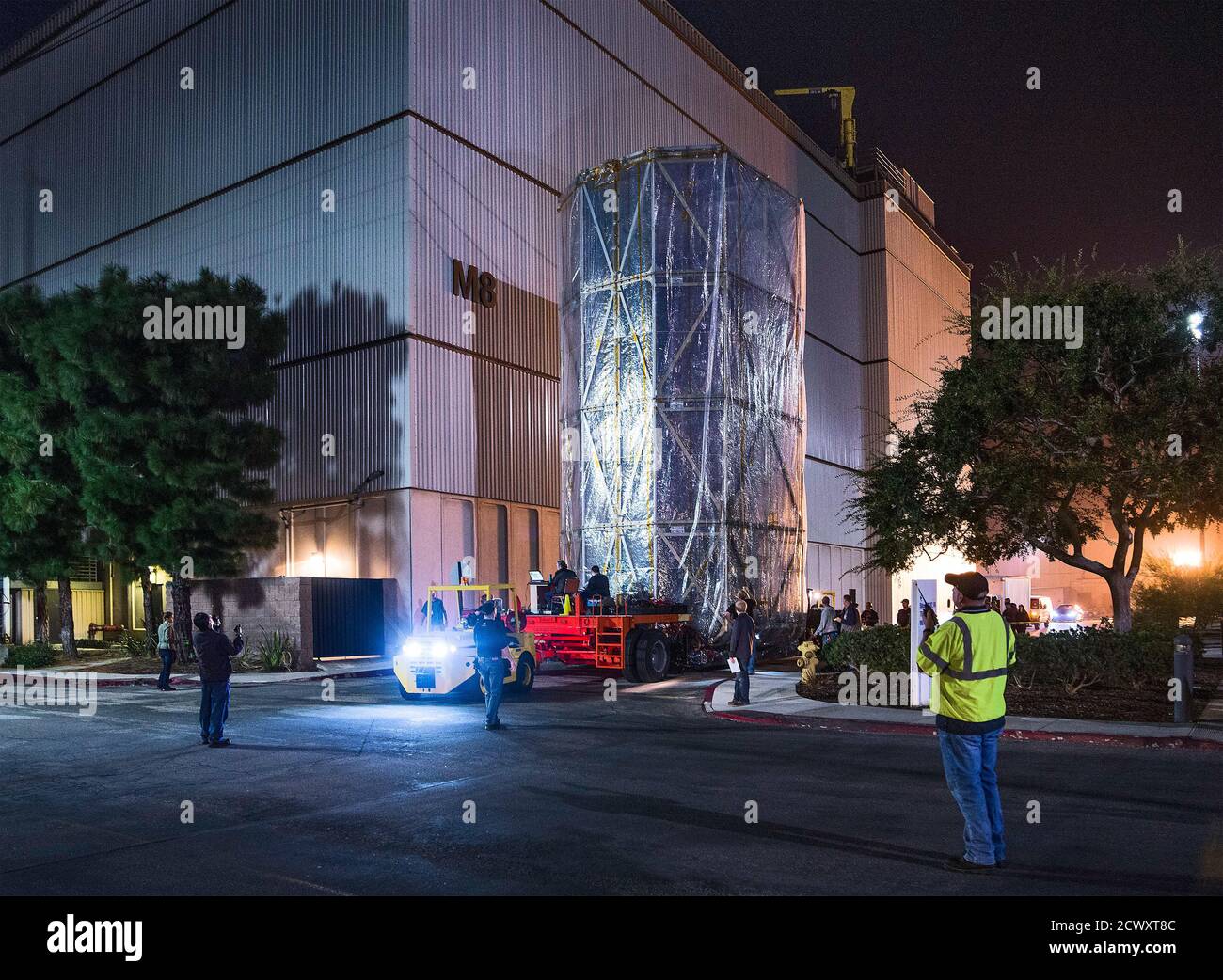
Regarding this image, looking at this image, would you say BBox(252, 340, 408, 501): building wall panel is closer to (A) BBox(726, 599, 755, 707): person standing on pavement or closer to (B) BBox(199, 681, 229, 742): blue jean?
(A) BBox(726, 599, 755, 707): person standing on pavement

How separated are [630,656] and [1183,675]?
33.5 feet

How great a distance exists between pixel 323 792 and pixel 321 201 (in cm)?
2794

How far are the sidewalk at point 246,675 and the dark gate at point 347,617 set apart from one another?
1.17 m

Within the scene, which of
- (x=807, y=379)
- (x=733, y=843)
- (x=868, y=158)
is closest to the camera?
(x=733, y=843)

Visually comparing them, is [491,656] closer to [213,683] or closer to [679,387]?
[213,683]

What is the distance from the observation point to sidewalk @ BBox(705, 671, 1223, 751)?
12.8 m

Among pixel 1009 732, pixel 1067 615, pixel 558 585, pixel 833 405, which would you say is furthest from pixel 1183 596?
pixel 1009 732

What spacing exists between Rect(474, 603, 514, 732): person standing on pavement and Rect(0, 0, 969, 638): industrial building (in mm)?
12359

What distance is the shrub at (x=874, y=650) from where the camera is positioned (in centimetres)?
1762

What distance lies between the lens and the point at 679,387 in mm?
26453

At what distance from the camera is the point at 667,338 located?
2669cm
